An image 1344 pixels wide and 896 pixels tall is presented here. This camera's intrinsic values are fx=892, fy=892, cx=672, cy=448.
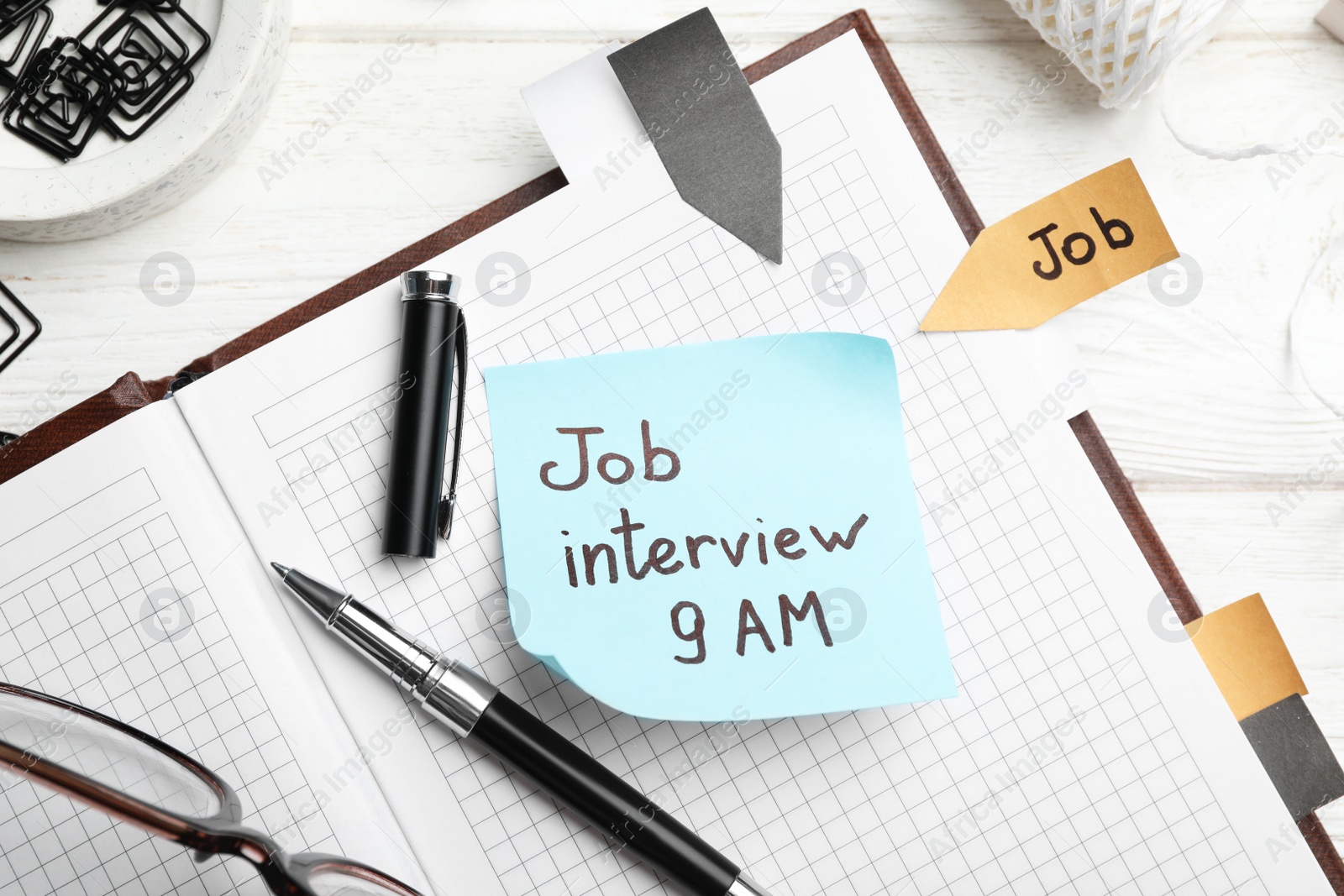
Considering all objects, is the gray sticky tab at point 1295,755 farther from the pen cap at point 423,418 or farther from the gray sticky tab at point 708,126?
the pen cap at point 423,418

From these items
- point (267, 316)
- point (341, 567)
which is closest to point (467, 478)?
point (341, 567)

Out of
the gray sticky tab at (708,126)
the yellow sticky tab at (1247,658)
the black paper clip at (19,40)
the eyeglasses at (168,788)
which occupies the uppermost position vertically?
the black paper clip at (19,40)

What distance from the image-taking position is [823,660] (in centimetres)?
55

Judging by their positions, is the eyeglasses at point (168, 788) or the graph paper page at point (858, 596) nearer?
the eyeglasses at point (168, 788)

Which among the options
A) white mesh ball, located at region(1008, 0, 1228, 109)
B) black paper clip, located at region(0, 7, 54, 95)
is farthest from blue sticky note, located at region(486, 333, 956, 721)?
black paper clip, located at region(0, 7, 54, 95)

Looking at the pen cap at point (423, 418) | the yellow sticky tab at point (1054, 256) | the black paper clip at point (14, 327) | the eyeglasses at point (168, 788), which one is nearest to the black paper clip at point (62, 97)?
the black paper clip at point (14, 327)

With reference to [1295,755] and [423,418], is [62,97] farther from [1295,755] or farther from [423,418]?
[1295,755]

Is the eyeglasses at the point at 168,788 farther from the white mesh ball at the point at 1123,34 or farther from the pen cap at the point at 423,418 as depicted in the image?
the white mesh ball at the point at 1123,34

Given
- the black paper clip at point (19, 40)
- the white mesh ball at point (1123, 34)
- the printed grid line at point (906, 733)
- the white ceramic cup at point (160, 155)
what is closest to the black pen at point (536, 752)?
the printed grid line at point (906, 733)

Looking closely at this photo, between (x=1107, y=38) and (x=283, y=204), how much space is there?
584 millimetres

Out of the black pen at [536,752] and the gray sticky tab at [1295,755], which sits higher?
the black pen at [536,752]

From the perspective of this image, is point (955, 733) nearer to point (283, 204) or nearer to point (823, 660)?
point (823, 660)

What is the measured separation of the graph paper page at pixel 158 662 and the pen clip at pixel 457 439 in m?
0.12

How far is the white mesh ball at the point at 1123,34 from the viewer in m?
0.58
